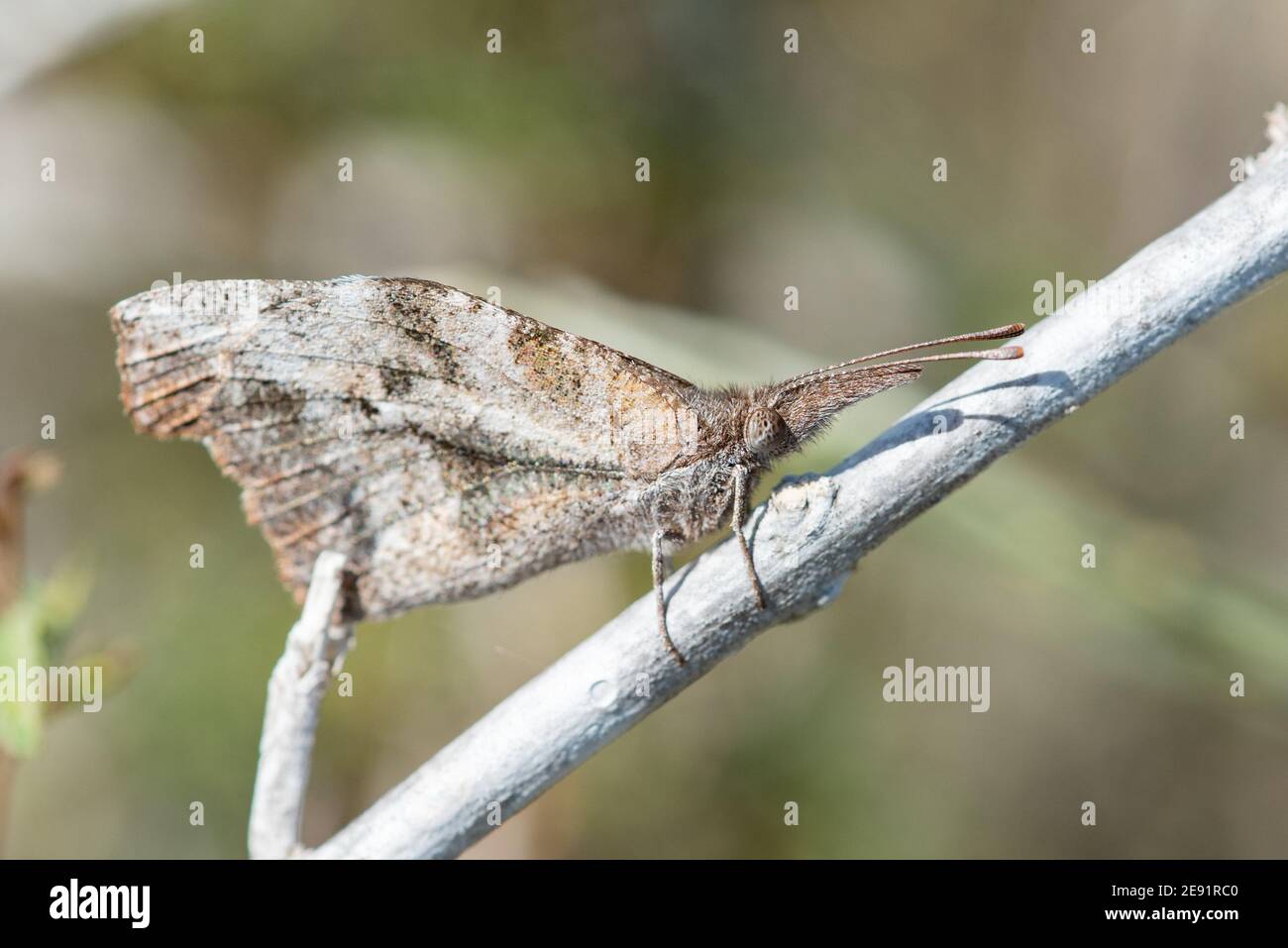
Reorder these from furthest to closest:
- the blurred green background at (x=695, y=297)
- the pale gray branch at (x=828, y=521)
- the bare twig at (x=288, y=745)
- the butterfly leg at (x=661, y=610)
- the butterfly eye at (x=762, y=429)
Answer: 1. the blurred green background at (x=695, y=297)
2. the butterfly eye at (x=762, y=429)
3. the bare twig at (x=288, y=745)
4. the butterfly leg at (x=661, y=610)
5. the pale gray branch at (x=828, y=521)

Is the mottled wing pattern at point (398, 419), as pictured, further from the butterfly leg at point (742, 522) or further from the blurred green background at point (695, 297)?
the blurred green background at point (695, 297)

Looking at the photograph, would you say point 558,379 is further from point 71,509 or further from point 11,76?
point 71,509

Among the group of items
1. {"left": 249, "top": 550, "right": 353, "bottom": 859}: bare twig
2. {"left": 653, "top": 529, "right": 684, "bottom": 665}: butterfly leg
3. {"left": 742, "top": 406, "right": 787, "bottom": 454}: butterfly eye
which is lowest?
{"left": 249, "top": 550, "right": 353, "bottom": 859}: bare twig

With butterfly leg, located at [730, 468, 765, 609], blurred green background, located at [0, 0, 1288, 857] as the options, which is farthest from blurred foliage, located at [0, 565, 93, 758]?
blurred green background, located at [0, 0, 1288, 857]

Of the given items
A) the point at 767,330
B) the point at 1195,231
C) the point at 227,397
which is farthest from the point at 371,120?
the point at 1195,231

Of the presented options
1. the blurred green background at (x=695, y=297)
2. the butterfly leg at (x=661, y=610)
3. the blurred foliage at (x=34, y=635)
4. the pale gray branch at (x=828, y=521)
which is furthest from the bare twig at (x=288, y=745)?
the blurred green background at (x=695, y=297)

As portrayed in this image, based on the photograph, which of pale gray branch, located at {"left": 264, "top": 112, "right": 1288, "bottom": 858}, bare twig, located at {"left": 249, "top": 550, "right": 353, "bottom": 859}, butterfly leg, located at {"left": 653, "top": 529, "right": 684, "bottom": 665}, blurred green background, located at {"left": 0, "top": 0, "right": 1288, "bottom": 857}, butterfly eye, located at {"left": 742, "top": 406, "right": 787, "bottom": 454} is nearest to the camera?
pale gray branch, located at {"left": 264, "top": 112, "right": 1288, "bottom": 858}

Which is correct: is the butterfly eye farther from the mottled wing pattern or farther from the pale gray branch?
the pale gray branch
